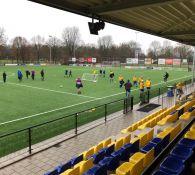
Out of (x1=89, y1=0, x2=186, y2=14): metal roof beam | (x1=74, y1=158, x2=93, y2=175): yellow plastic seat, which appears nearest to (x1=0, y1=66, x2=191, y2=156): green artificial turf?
(x1=74, y1=158, x2=93, y2=175): yellow plastic seat

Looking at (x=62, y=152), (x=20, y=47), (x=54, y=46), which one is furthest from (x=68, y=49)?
(x=62, y=152)

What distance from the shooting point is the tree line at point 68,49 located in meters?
100

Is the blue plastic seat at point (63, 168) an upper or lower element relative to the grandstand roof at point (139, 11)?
lower

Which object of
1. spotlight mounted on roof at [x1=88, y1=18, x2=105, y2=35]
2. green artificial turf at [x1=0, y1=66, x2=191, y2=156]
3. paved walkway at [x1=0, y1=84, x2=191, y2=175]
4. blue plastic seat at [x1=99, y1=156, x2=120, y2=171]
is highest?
spotlight mounted on roof at [x1=88, y1=18, x2=105, y2=35]

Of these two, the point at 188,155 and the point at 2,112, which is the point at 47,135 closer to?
the point at 2,112

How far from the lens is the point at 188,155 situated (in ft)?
18.0

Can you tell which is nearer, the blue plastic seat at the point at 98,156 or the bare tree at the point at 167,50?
the blue plastic seat at the point at 98,156

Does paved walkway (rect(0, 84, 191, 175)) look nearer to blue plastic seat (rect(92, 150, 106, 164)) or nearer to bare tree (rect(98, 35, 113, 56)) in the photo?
blue plastic seat (rect(92, 150, 106, 164))

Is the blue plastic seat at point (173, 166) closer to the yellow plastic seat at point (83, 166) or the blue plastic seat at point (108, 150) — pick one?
the yellow plastic seat at point (83, 166)

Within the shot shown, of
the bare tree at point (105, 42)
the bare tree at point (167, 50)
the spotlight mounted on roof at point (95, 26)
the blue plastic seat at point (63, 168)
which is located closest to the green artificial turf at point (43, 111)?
the blue plastic seat at point (63, 168)

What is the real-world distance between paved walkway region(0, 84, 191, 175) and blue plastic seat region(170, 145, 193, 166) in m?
4.30

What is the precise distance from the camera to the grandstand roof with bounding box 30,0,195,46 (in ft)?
21.4

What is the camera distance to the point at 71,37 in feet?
400

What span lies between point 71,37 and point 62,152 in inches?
4575
